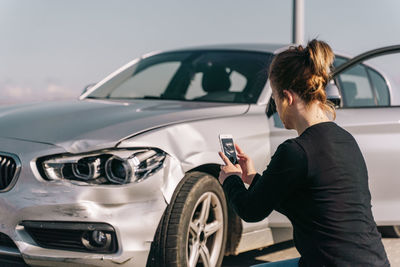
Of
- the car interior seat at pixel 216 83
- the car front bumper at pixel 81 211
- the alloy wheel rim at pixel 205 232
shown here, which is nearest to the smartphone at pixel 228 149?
the car front bumper at pixel 81 211

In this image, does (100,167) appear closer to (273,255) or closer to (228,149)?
A: (228,149)

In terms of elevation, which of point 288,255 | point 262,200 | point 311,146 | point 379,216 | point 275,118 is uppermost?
point 311,146

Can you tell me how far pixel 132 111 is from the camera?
436cm

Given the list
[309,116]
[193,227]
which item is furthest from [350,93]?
[309,116]

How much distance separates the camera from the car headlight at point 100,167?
3654 millimetres

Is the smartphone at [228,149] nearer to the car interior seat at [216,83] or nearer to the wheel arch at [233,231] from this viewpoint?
the wheel arch at [233,231]

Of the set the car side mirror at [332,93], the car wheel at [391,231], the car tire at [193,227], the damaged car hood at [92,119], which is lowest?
the car wheel at [391,231]

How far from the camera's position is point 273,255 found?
5238 millimetres

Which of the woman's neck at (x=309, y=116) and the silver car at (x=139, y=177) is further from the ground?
the woman's neck at (x=309, y=116)

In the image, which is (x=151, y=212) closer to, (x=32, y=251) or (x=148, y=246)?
(x=148, y=246)

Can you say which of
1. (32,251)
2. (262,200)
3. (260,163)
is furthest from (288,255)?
(262,200)

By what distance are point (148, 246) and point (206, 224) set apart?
0.59 m

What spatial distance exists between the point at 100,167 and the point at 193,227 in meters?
0.71

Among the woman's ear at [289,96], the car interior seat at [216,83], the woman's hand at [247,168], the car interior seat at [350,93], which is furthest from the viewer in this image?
the car interior seat at [350,93]
